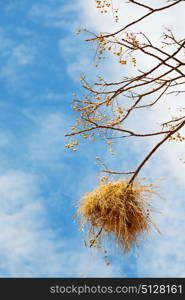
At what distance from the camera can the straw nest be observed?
Result: 5344 millimetres

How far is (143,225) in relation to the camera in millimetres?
5449

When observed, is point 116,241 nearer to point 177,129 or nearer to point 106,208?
point 106,208

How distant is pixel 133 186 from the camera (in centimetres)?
555

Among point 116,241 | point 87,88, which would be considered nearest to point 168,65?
point 87,88

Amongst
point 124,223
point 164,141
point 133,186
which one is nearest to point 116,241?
point 124,223

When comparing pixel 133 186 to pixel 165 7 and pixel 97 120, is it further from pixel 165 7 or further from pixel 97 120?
pixel 165 7

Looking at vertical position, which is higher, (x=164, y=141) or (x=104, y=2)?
A: (x=104, y=2)

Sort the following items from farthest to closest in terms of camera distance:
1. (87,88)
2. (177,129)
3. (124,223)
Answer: (87,88), (177,129), (124,223)

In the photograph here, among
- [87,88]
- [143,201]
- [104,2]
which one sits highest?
[104,2]

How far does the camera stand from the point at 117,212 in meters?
5.35

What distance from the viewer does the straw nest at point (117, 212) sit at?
17.5 feet

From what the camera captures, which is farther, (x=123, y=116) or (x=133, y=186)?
(x=123, y=116)

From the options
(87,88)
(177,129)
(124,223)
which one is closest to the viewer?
(124,223)

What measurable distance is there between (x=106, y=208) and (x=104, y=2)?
217cm
